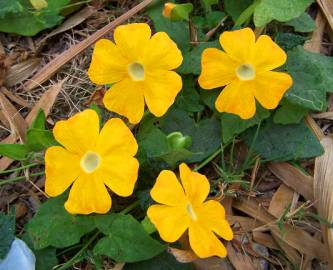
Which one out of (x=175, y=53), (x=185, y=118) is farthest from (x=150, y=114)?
(x=175, y=53)

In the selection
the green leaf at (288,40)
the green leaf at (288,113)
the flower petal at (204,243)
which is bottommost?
the flower petal at (204,243)

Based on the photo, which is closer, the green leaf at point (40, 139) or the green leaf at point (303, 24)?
the green leaf at point (40, 139)

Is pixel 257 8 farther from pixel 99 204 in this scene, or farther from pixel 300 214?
pixel 99 204

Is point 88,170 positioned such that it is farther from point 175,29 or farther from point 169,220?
point 175,29

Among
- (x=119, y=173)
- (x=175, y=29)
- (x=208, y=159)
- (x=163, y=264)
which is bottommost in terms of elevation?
(x=163, y=264)

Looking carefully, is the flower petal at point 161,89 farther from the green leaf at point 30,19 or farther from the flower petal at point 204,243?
the green leaf at point 30,19

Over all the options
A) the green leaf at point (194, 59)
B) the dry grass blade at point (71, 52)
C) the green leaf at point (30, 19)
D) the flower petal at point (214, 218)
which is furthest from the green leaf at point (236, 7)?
the flower petal at point (214, 218)

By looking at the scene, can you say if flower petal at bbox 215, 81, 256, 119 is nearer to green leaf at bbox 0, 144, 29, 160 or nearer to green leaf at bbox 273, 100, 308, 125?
green leaf at bbox 273, 100, 308, 125

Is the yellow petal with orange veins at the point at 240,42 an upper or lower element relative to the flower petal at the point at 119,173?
upper

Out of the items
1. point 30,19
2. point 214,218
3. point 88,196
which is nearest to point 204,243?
point 214,218
